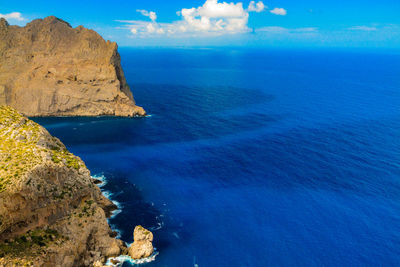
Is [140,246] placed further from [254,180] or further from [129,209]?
[254,180]

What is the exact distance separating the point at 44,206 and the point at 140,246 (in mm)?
17265

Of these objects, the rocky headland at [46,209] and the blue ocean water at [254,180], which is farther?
the blue ocean water at [254,180]

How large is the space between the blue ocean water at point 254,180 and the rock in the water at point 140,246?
9.39ft

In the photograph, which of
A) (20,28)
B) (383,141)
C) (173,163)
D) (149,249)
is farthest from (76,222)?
(20,28)

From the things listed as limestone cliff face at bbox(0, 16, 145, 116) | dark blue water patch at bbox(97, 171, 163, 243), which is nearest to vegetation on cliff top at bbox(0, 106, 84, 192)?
dark blue water patch at bbox(97, 171, 163, 243)

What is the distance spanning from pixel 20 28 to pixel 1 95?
1451 inches

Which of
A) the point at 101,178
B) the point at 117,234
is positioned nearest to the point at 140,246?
the point at 117,234

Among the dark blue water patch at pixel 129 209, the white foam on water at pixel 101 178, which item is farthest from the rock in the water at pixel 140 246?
the white foam on water at pixel 101 178

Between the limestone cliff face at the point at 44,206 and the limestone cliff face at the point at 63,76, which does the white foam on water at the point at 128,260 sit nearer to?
the limestone cliff face at the point at 44,206

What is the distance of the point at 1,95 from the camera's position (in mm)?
133250

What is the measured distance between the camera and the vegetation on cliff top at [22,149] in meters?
45.0

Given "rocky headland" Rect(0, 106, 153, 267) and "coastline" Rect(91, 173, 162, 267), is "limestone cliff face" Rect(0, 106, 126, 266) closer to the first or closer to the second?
"rocky headland" Rect(0, 106, 153, 267)

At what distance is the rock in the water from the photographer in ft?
169

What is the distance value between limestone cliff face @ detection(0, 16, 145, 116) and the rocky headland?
260 ft
